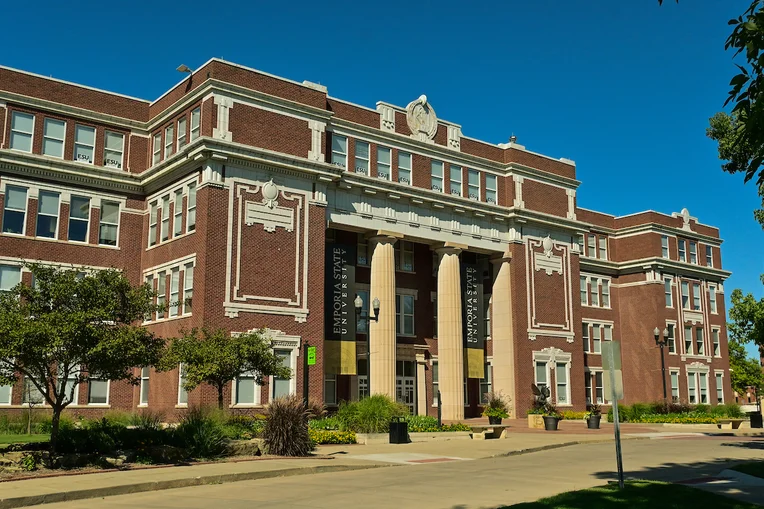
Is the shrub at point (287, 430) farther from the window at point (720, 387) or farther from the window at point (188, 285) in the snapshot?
the window at point (720, 387)

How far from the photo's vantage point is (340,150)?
137 ft

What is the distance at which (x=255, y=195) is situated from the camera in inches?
1443

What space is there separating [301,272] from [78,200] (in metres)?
11.8

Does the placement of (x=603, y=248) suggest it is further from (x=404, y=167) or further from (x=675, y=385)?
(x=404, y=167)

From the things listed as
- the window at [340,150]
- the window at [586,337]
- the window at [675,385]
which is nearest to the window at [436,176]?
the window at [340,150]

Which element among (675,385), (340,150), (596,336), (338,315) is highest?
(340,150)

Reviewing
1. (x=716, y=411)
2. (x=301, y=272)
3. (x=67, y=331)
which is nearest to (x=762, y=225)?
(x=301, y=272)

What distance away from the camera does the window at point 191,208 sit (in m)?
36.2

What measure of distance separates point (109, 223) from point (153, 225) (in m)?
2.20

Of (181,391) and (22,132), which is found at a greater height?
(22,132)

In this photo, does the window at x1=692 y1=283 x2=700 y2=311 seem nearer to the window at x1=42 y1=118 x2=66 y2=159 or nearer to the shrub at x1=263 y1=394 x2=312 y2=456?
the shrub at x1=263 y1=394 x2=312 y2=456

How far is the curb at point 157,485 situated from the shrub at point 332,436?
6.30m

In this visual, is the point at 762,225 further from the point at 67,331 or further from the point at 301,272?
the point at 67,331

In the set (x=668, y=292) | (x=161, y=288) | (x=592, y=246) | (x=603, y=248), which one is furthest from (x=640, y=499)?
(x=668, y=292)
